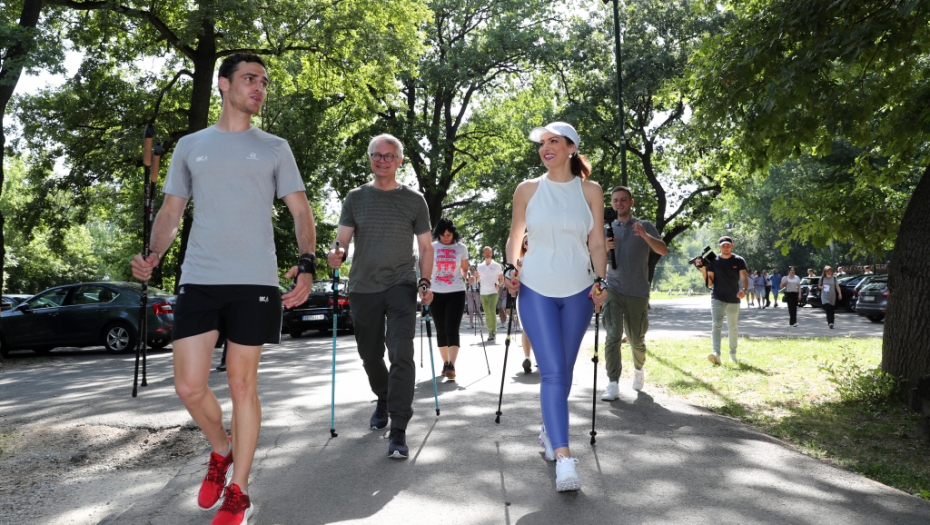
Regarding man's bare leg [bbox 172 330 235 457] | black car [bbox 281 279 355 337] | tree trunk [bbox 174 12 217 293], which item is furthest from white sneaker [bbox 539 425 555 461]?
tree trunk [bbox 174 12 217 293]

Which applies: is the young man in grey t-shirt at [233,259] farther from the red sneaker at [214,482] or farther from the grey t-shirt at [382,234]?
the grey t-shirt at [382,234]

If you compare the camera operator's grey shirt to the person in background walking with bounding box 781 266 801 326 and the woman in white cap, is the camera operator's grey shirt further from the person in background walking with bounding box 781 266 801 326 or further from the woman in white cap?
the person in background walking with bounding box 781 266 801 326

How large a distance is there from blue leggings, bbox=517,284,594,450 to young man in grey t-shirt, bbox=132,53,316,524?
1.45 metres

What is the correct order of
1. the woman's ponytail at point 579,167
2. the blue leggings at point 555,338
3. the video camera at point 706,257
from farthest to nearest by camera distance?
the video camera at point 706,257, the woman's ponytail at point 579,167, the blue leggings at point 555,338

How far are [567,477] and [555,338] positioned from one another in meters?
0.83

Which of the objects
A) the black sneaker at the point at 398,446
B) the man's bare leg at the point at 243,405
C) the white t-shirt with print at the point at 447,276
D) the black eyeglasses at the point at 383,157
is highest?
the black eyeglasses at the point at 383,157

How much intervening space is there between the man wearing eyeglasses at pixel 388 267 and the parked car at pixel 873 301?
797 inches

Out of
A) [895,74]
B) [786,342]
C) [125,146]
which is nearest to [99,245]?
[125,146]

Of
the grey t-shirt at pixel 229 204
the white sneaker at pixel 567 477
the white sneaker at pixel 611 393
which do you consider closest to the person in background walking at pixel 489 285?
the white sneaker at pixel 611 393

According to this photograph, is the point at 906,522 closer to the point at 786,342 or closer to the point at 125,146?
the point at 786,342

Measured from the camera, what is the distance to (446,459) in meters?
4.89

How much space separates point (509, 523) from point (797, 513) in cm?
147

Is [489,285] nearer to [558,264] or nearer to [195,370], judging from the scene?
[558,264]

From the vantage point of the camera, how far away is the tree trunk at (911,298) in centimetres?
677
